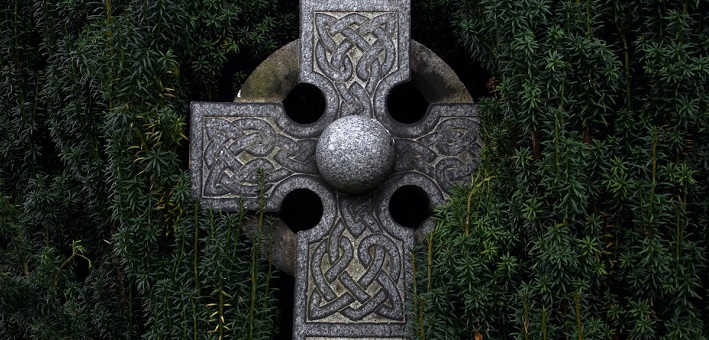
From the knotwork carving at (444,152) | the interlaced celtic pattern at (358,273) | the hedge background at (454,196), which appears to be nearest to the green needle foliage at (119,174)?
the hedge background at (454,196)

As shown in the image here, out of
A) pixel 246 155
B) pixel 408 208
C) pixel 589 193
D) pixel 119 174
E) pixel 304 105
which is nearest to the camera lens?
pixel 589 193

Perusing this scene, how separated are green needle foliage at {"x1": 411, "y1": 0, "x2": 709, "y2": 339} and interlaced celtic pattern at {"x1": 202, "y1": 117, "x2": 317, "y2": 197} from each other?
34.3 inches

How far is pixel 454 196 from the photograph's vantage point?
558 cm

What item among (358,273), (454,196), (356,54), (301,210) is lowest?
(358,273)

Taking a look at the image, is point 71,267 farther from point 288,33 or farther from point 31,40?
point 288,33

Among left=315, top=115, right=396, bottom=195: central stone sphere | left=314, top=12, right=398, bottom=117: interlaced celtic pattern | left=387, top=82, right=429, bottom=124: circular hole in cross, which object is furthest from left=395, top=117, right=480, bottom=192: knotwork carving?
left=387, top=82, right=429, bottom=124: circular hole in cross

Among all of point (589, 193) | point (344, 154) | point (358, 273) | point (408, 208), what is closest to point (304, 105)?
point (408, 208)

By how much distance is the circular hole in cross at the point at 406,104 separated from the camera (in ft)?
21.7

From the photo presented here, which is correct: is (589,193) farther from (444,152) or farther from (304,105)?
(304,105)

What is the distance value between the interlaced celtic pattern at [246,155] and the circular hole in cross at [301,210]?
21.3 inches

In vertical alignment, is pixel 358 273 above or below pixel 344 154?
below

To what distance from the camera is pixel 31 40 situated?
21.0ft

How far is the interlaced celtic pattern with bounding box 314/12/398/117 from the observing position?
5.96 meters

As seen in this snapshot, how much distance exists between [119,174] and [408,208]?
1.58m
